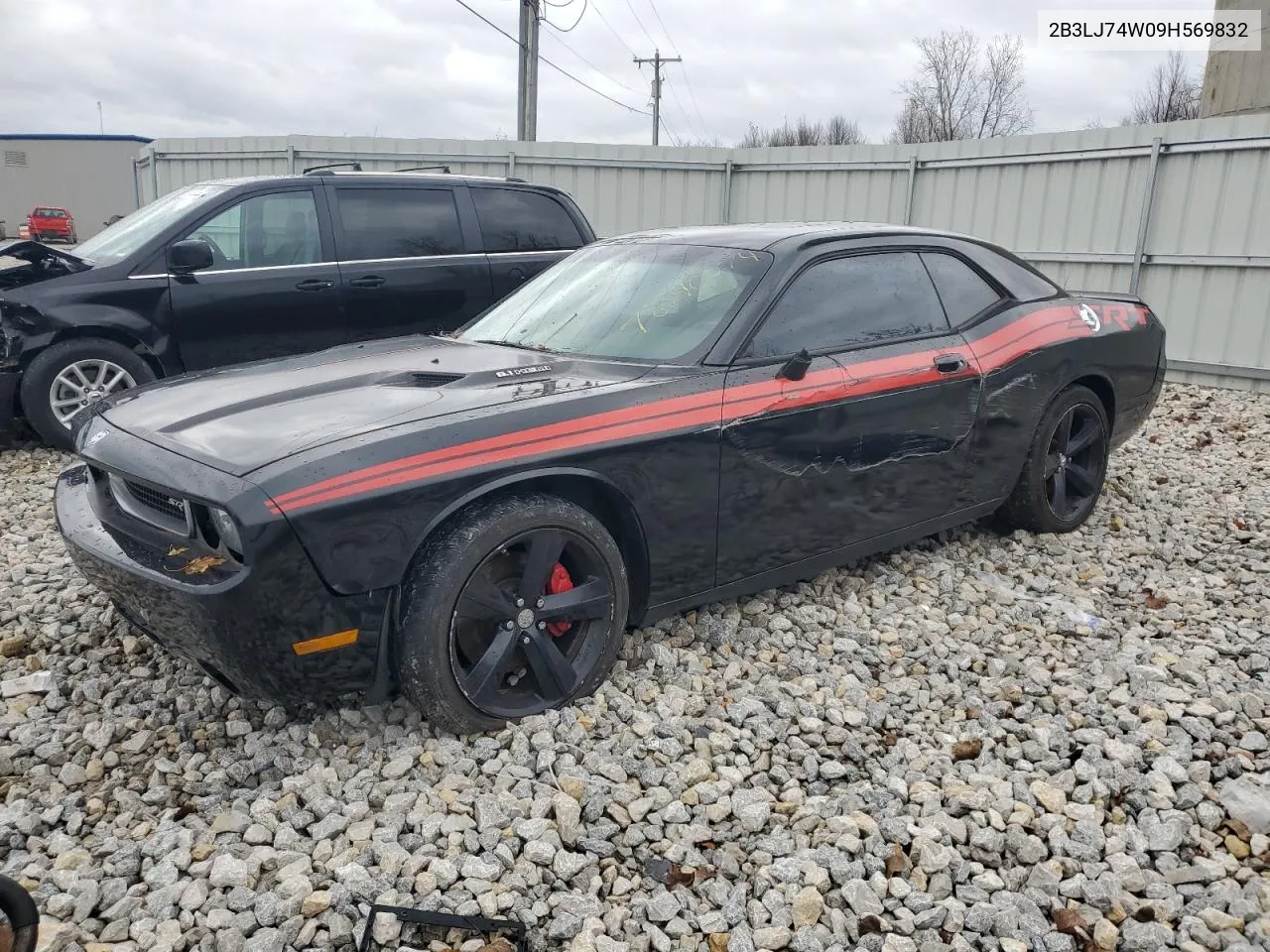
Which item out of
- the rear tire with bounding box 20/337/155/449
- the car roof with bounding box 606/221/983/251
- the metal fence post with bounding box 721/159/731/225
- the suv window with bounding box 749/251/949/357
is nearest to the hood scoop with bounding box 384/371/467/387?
the suv window with bounding box 749/251/949/357

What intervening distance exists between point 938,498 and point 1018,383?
2.27 feet

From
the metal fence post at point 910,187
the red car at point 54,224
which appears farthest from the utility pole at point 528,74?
the red car at point 54,224

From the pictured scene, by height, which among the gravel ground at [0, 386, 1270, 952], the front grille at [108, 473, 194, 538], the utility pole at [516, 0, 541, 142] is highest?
the utility pole at [516, 0, 541, 142]

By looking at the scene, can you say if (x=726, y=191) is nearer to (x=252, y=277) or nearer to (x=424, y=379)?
(x=252, y=277)

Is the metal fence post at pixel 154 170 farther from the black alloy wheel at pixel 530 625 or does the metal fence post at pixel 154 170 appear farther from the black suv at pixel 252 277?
the black alloy wheel at pixel 530 625

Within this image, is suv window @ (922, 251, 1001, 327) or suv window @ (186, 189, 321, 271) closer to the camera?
suv window @ (922, 251, 1001, 327)

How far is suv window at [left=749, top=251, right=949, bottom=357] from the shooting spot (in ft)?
11.9

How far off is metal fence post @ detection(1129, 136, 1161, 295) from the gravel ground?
6.22 m

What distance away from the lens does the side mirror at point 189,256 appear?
559 centimetres

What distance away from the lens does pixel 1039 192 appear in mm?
10008

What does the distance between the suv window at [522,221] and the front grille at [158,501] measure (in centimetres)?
419

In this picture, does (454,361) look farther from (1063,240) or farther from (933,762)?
(1063,240)

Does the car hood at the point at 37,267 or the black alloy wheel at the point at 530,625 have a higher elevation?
the car hood at the point at 37,267

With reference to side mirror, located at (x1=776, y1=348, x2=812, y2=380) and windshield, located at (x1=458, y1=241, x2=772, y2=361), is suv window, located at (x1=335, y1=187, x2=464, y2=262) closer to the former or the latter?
windshield, located at (x1=458, y1=241, x2=772, y2=361)
